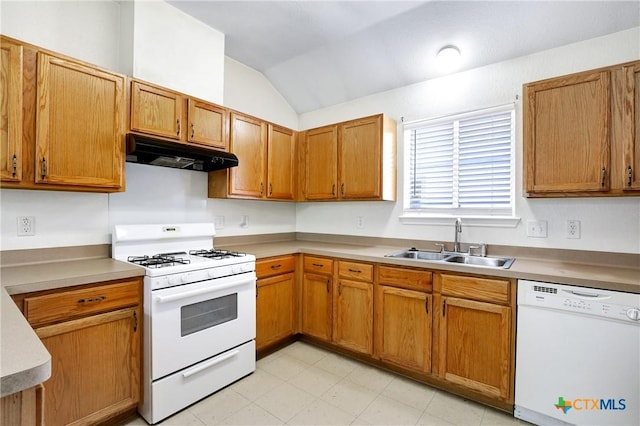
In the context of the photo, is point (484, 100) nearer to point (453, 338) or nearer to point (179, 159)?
point (453, 338)

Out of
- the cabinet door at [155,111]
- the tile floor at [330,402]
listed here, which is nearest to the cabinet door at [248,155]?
the cabinet door at [155,111]

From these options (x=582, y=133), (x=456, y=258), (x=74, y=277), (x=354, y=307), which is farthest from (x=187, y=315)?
(x=582, y=133)

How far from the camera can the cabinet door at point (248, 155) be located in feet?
9.09

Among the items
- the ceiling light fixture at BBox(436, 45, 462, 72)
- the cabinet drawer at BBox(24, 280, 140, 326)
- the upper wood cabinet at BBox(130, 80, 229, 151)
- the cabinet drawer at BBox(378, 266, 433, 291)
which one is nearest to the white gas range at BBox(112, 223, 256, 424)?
the cabinet drawer at BBox(24, 280, 140, 326)

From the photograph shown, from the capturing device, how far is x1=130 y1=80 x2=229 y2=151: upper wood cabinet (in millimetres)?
2156

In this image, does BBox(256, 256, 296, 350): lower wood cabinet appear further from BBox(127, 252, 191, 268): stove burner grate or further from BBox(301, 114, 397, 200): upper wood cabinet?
BBox(301, 114, 397, 200): upper wood cabinet

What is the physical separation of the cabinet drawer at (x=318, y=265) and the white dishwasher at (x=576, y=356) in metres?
1.44

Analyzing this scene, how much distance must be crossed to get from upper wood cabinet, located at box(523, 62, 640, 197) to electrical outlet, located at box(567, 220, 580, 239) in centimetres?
35

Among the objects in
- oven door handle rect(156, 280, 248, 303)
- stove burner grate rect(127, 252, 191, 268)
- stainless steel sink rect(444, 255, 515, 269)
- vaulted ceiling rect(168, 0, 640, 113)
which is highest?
vaulted ceiling rect(168, 0, 640, 113)

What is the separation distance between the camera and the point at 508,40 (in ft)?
7.72

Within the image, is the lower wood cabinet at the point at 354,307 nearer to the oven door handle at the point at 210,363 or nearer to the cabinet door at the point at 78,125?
the oven door handle at the point at 210,363

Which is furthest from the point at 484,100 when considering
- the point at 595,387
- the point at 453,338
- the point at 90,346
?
the point at 90,346

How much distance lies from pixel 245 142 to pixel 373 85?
→ 139cm

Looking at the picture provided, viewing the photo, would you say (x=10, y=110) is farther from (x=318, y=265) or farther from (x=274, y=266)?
(x=318, y=265)
